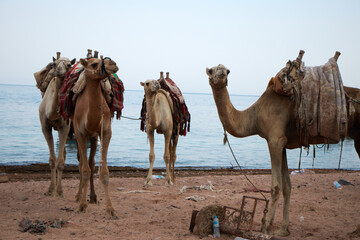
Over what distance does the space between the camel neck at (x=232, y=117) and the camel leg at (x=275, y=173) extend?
0.46 metres

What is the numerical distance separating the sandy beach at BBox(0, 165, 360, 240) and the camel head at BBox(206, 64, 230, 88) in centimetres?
223

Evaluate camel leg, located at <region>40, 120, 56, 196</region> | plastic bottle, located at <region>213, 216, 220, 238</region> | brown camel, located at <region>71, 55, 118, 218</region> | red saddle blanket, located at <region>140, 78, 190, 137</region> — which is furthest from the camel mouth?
plastic bottle, located at <region>213, 216, 220, 238</region>

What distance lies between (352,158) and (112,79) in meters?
19.9

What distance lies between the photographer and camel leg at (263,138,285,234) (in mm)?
5562

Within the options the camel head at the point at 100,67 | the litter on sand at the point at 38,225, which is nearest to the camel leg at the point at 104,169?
the litter on sand at the point at 38,225

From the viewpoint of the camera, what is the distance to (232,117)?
5.93 m

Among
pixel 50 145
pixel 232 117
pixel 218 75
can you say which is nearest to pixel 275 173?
pixel 232 117

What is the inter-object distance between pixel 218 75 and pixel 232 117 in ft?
2.50

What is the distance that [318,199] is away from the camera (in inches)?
338

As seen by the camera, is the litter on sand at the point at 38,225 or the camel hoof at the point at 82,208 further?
the camel hoof at the point at 82,208

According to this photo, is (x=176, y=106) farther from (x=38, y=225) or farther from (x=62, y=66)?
(x=38, y=225)

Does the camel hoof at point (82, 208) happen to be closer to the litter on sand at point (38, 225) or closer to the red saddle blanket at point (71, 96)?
the litter on sand at point (38, 225)

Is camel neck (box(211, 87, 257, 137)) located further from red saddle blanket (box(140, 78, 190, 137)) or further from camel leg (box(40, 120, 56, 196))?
red saddle blanket (box(140, 78, 190, 137))

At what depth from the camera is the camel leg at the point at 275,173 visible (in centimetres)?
556
